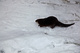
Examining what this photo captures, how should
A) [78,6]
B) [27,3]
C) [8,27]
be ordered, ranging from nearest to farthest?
1. [8,27]
2. [27,3]
3. [78,6]

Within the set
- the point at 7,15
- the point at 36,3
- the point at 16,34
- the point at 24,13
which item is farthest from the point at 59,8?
the point at 16,34

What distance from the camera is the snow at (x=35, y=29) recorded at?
5.28 ft

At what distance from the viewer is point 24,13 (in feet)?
7.29

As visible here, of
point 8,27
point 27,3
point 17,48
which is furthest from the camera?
point 27,3

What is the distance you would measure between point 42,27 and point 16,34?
343 mm

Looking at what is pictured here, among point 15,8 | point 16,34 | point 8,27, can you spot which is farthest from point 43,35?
point 15,8

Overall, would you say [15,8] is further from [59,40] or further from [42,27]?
[59,40]

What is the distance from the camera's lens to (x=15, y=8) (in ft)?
7.53

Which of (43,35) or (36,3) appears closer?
(43,35)

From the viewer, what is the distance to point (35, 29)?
192 centimetres

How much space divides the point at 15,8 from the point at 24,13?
171 millimetres

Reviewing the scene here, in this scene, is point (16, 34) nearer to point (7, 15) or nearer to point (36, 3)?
point (7, 15)

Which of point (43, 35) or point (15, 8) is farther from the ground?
point (15, 8)

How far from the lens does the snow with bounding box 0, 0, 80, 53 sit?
161 cm
